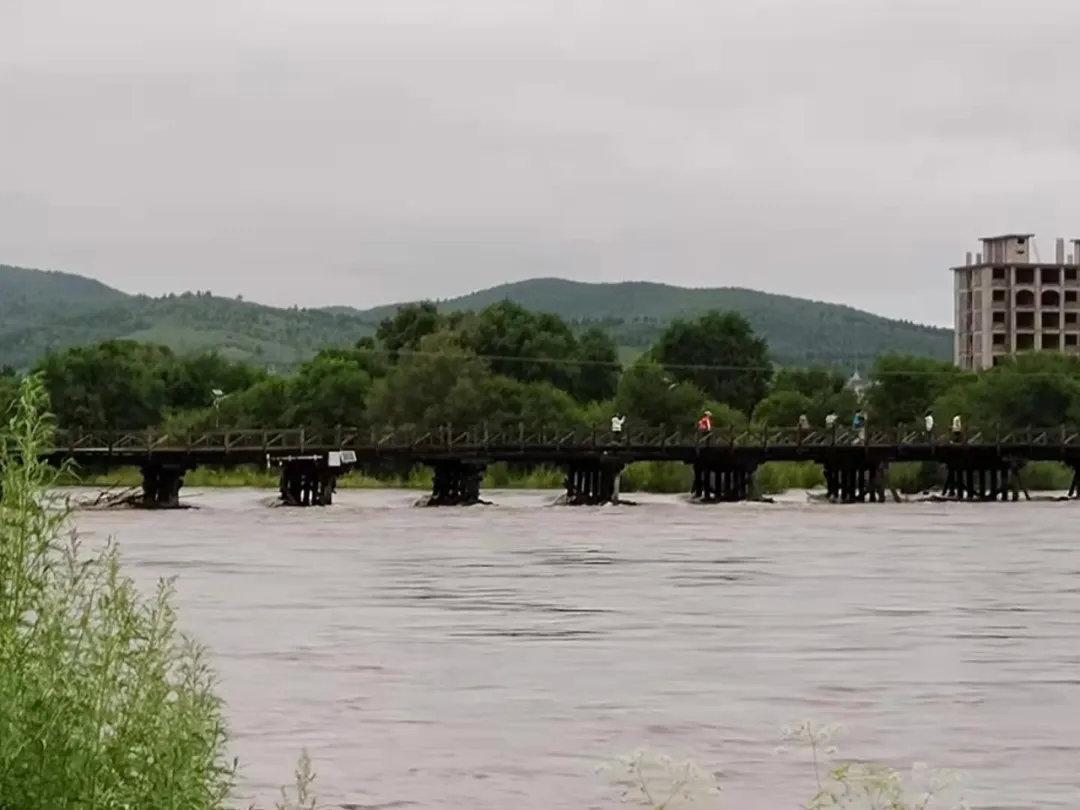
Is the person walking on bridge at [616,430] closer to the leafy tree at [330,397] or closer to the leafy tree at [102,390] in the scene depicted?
the leafy tree at [330,397]

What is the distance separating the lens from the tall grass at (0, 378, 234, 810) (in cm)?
1218

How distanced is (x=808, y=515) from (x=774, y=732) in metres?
77.5

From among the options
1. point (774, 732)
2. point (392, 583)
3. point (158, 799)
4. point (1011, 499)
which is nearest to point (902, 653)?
point (774, 732)

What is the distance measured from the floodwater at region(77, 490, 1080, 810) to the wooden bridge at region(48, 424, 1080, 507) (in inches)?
1202

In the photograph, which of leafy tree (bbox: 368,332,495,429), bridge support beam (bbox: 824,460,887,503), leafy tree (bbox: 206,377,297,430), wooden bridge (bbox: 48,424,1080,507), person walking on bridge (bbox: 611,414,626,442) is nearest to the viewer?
wooden bridge (bbox: 48,424,1080,507)

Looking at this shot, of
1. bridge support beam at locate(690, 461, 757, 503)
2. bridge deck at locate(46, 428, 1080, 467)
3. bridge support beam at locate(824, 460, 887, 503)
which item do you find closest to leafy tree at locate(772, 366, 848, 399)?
bridge deck at locate(46, 428, 1080, 467)

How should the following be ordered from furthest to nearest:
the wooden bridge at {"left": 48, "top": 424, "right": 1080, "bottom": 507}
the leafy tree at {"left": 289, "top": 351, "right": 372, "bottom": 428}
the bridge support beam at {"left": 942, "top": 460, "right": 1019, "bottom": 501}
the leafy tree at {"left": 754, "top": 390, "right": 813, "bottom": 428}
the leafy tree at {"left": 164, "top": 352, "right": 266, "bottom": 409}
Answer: the leafy tree at {"left": 164, "top": 352, "right": 266, "bottom": 409} < the leafy tree at {"left": 754, "top": 390, "right": 813, "bottom": 428} < the leafy tree at {"left": 289, "top": 351, "right": 372, "bottom": 428} < the bridge support beam at {"left": 942, "top": 460, "right": 1019, "bottom": 501} < the wooden bridge at {"left": 48, "top": 424, "right": 1080, "bottom": 507}

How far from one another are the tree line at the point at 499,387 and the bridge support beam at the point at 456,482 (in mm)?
24694

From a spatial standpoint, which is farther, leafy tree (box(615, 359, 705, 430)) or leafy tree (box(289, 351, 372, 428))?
leafy tree (box(289, 351, 372, 428))

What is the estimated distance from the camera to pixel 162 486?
111125 mm

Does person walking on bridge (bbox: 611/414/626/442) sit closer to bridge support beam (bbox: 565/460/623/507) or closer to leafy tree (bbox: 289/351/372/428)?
bridge support beam (bbox: 565/460/623/507)

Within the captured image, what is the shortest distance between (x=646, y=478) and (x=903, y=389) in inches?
1482

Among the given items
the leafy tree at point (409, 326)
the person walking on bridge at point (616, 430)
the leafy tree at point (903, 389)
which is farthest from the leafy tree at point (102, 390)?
the person walking on bridge at point (616, 430)

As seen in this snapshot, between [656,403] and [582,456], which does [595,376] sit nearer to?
[656,403]
